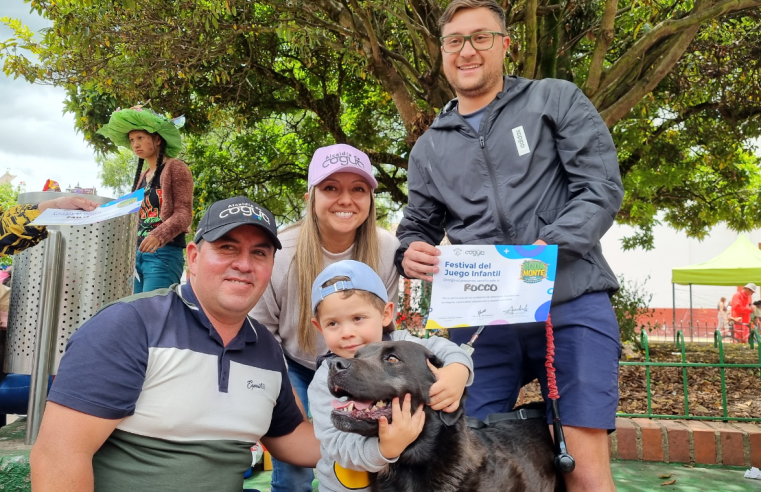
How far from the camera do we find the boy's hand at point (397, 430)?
1.77 meters

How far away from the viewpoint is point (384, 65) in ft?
21.7

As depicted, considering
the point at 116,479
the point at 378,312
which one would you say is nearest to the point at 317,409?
the point at 378,312

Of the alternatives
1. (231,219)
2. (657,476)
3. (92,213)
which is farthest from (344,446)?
(657,476)

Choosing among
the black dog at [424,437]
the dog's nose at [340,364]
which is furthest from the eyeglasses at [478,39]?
the dog's nose at [340,364]

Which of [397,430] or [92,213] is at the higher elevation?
[92,213]

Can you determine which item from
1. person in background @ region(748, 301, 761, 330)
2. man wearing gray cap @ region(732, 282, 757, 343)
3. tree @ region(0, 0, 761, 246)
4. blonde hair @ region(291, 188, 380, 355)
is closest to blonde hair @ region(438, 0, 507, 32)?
blonde hair @ region(291, 188, 380, 355)

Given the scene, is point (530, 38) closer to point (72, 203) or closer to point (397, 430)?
point (72, 203)

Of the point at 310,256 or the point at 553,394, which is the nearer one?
the point at 553,394

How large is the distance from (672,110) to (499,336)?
820cm

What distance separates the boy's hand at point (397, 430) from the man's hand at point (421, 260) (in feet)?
2.27

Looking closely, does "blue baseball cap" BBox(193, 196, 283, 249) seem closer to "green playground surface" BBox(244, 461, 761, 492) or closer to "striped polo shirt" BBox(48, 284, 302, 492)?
"striped polo shirt" BBox(48, 284, 302, 492)

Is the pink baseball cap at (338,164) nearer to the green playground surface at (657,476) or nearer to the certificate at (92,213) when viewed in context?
the certificate at (92,213)

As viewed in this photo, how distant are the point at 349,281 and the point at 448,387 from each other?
2.12 ft

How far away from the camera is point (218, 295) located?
2.35 meters
